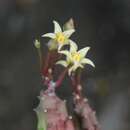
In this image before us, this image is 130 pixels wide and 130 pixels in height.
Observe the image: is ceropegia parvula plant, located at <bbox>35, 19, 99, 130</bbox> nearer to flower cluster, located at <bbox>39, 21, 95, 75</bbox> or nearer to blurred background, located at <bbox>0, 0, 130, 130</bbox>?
flower cluster, located at <bbox>39, 21, 95, 75</bbox>

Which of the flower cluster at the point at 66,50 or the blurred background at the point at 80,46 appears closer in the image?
the flower cluster at the point at 66,50

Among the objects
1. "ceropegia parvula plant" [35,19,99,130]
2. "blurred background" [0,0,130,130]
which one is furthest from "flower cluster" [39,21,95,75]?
"blurred background" [0,0,130,130]

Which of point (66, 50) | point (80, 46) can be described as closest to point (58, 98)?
point (66, 50)

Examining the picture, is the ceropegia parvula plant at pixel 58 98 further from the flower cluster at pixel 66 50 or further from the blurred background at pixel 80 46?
the blurred background at pixel 80 46

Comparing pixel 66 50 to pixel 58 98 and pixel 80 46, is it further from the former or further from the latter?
pixel 80 46

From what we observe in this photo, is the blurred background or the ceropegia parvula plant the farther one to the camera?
the blurred background

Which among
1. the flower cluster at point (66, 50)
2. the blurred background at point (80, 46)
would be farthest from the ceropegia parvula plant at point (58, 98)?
the blurred background at point (80, 46)

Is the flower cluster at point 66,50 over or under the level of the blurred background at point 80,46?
under

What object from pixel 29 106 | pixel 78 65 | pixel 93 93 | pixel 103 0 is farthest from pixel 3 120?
pixel 78 65
